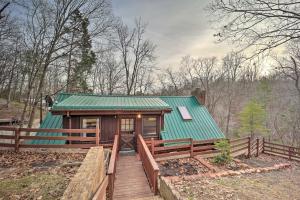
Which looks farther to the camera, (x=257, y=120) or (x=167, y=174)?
(x=257, y=120)

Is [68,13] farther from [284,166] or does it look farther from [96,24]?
[284,166]

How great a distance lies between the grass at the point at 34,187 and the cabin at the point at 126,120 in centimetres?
446

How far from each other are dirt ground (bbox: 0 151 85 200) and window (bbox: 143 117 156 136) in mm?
4405

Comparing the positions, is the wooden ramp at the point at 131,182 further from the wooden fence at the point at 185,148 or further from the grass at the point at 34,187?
the grass at the point at 34,187

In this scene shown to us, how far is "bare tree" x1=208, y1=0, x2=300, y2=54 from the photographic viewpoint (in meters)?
4.15

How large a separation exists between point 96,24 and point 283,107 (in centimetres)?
2323

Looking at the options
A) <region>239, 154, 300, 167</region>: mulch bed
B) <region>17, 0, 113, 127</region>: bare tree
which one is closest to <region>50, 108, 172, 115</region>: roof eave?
<region>17, 0, 113, 127</region>: bare tree

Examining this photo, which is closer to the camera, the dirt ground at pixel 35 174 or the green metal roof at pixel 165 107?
the dirt ground at pixel 35 174

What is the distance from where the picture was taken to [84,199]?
3273 mm

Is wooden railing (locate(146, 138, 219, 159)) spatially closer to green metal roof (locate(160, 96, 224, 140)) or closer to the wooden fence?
the wooden fence

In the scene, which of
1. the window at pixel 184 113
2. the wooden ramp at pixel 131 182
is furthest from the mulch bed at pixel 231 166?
the wooden ramp at pixel 131 182

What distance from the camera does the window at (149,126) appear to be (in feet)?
36.9

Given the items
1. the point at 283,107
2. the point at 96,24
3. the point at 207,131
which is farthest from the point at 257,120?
the point at 96,24

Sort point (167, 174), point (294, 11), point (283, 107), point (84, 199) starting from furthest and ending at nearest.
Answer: point (283, 107), point (167, 174), point (294, 11), point (84, 199)
